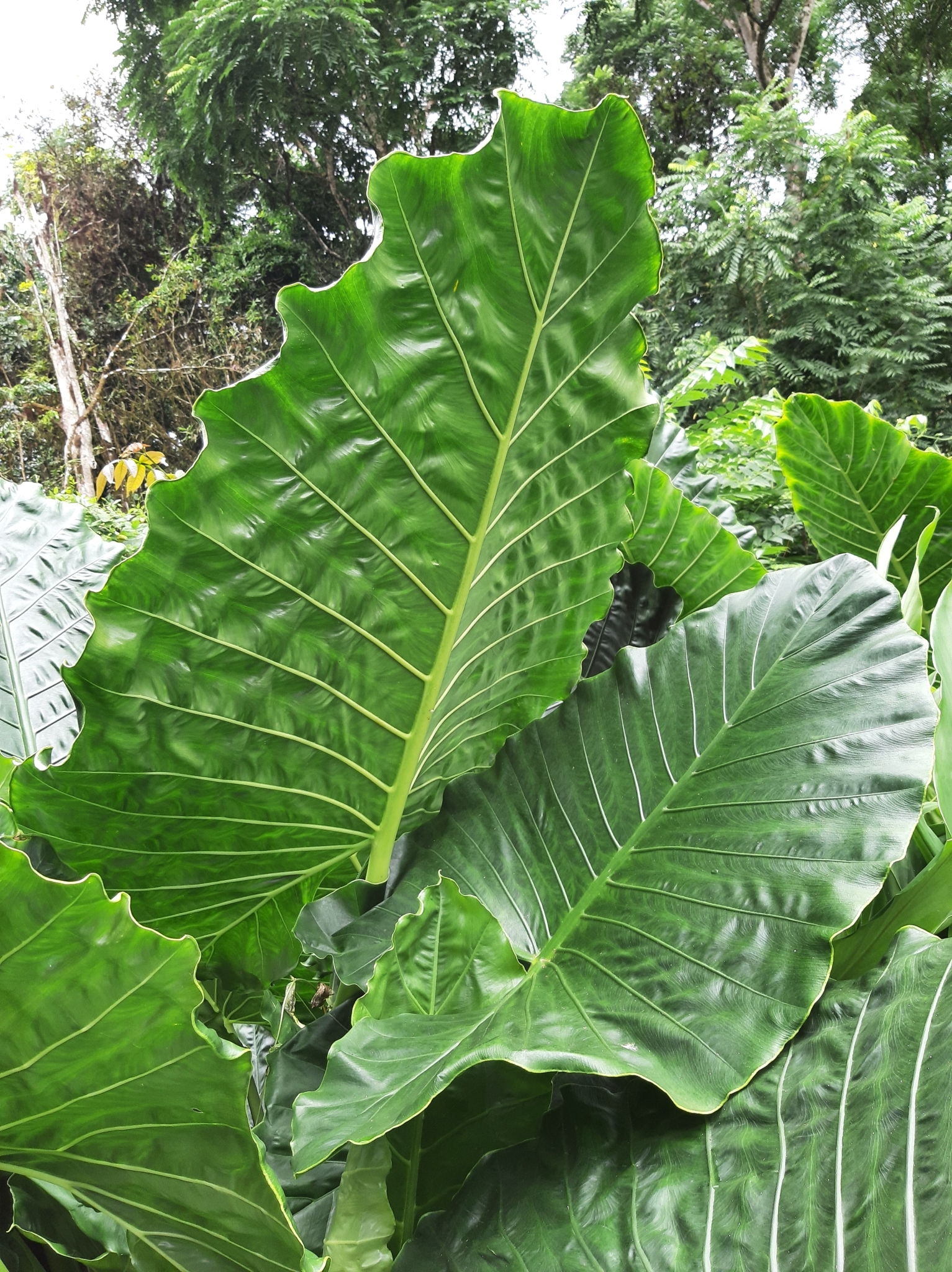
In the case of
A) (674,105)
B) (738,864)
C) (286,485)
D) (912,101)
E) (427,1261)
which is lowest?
(427,1261)

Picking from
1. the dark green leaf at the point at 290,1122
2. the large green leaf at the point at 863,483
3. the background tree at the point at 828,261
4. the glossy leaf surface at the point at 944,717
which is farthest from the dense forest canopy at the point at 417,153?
the dark green leaf at the point at 290,1122

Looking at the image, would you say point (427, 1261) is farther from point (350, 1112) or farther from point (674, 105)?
point (674, 105)

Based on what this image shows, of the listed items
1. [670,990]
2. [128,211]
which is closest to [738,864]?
[670,990]

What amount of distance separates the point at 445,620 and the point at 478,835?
0.13 metres

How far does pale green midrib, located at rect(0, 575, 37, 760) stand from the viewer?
2.28 feet

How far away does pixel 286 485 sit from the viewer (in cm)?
37

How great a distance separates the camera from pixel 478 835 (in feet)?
1.54

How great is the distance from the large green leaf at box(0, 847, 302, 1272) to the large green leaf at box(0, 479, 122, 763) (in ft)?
1.36

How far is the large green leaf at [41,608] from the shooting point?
71 cm

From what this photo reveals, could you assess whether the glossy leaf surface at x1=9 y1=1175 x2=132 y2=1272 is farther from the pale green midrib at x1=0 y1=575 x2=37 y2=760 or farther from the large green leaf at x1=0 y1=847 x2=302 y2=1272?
the pale green midrib at x1=0 y1=575 x2=37 y2=760

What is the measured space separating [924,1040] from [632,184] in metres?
0.34

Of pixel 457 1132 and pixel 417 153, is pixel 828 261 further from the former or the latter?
pixel 457 1132

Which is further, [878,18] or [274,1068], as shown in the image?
[878,18]

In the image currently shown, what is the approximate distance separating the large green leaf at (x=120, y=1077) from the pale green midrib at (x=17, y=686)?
1.42 ft
